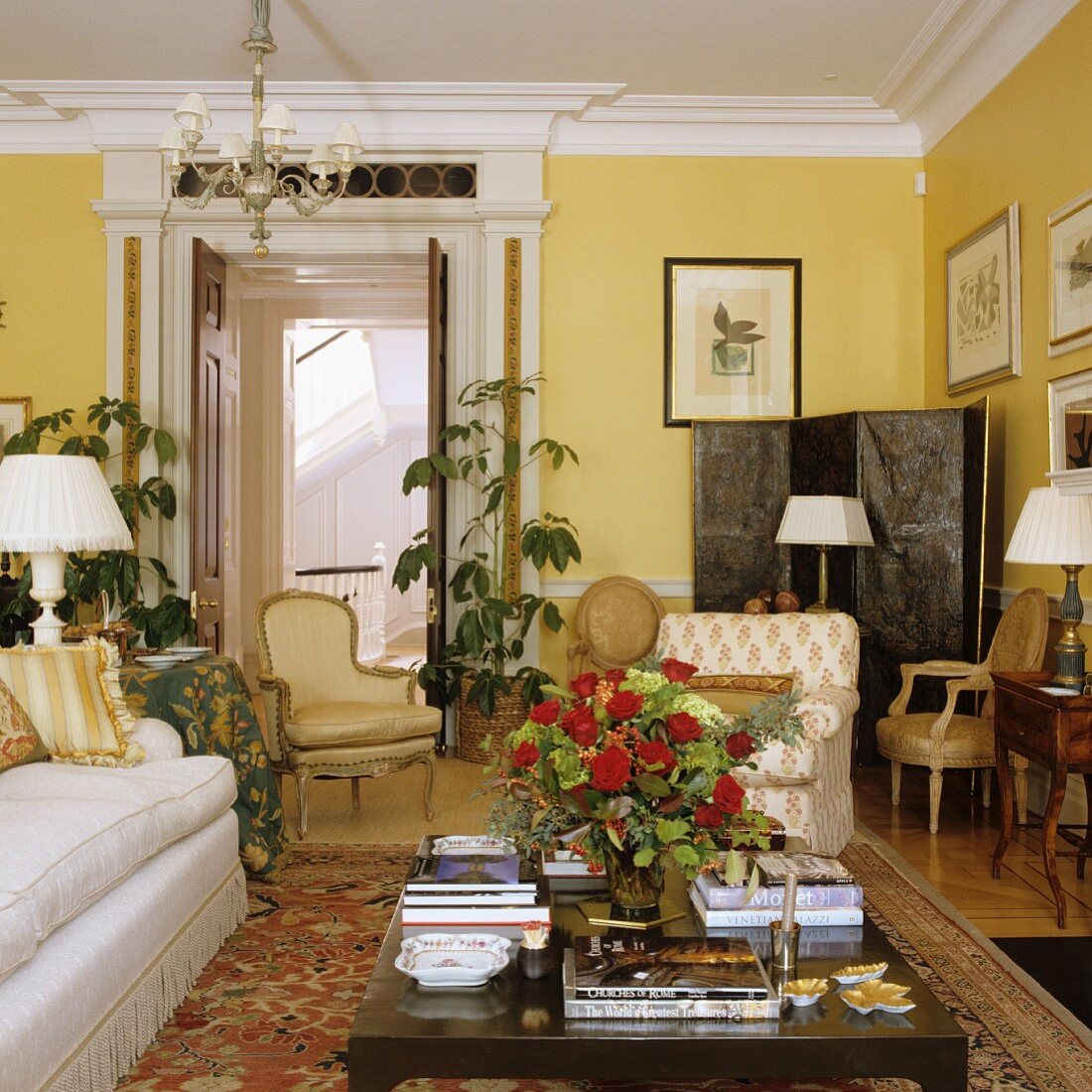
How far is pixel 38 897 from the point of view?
220cm

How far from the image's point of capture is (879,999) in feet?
6.54

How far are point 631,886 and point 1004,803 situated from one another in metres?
2.06

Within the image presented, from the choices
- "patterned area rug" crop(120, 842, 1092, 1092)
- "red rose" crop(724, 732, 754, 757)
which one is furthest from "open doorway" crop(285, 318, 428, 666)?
"red rose" crop(724, 732, 754, 757)

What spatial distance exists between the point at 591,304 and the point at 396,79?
153 cm

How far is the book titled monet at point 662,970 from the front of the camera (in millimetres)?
1966

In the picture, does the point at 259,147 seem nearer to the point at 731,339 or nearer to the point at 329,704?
the point at 329,704

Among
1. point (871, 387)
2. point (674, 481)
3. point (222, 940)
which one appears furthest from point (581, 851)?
point (871, 387)

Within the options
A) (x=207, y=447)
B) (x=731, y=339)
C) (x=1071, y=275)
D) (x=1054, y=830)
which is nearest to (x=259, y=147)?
(x=207, y=447)

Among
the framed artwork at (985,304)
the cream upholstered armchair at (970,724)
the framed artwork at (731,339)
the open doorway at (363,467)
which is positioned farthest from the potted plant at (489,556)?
the open doorway at (363,467)

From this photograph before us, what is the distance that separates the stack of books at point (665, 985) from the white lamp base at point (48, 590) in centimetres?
246

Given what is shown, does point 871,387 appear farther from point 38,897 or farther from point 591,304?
point 38,897

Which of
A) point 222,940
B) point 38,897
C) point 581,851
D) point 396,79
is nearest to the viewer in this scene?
point 38,897

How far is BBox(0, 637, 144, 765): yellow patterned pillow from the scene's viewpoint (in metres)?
3.32

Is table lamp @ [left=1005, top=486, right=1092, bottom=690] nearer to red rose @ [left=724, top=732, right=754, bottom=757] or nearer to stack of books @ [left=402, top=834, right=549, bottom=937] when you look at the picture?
red rose @ [left=724, top=732, right=754, bottom=757]
